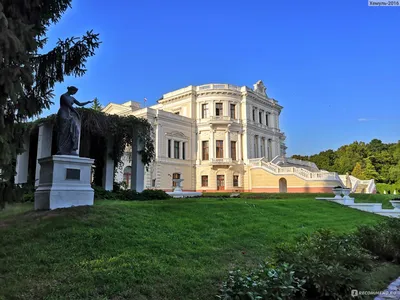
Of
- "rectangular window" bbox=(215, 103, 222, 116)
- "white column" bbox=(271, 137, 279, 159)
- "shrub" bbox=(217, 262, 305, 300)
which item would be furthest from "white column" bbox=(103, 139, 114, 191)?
"white column" bbox=(271, 137, 279, 159)

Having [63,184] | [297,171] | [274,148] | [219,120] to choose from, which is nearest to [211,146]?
[219,120]

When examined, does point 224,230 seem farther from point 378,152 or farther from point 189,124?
point 378,152

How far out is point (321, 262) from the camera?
4.87m

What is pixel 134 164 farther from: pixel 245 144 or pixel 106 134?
pixel 245 144

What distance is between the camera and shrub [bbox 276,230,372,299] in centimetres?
444

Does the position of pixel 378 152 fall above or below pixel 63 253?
above

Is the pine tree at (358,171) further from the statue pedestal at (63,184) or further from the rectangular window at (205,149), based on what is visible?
the statue pedestal at (63,184)

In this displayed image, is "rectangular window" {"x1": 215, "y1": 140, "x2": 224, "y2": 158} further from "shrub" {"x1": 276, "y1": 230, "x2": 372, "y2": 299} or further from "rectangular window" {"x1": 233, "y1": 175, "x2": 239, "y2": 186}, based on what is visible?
"shrub" {"x1": 276, "y1": 230, "x2": 372, "y2": 299}

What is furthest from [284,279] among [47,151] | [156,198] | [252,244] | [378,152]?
[378,152]

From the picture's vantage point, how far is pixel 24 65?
3.81m

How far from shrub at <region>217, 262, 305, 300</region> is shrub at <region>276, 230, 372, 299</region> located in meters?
0.33

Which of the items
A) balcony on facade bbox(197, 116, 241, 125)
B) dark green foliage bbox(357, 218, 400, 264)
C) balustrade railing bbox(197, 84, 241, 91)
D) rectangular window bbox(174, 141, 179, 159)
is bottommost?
dark green foliage bbox(357, 218, 400, 264)

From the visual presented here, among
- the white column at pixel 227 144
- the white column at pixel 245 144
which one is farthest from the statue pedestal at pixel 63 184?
the white column at pixel 245 144

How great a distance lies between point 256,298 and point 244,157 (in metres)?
39.1
